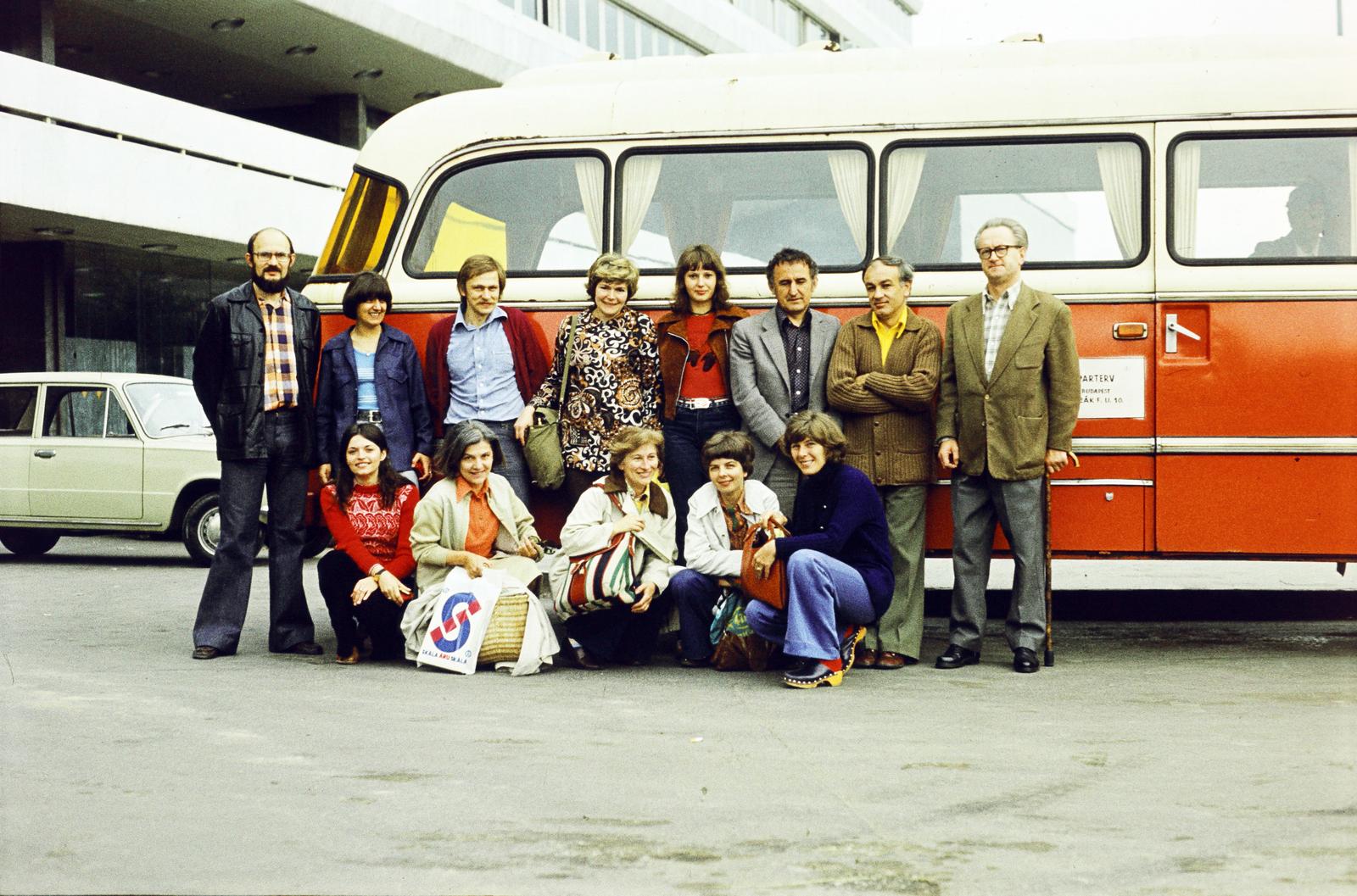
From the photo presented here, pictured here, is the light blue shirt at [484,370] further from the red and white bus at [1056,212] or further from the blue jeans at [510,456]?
the red and white bus at [1056,212]

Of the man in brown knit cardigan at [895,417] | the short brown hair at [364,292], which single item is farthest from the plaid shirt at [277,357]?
the man in brown knit cardigan at [895,417]

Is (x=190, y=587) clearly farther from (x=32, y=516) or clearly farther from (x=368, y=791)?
(x=368, y=791)

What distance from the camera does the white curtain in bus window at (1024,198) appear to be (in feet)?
24.2

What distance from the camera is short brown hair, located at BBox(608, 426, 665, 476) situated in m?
7.03

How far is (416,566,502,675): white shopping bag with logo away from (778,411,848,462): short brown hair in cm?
157

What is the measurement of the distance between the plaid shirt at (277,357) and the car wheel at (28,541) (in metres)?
7.72

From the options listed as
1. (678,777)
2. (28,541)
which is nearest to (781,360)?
(678,777)

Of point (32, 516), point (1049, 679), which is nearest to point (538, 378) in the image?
point (1049, 679)

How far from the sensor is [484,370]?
296 inches

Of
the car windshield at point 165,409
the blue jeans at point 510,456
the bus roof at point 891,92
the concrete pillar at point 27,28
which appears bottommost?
the blue jeans at point 510,456

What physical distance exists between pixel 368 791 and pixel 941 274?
13.7ft

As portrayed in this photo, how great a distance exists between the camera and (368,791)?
4.72 m

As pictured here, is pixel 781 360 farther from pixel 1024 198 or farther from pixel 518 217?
pixel 518 217

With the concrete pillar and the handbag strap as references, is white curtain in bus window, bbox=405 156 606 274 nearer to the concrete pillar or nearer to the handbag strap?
the handbag strap
